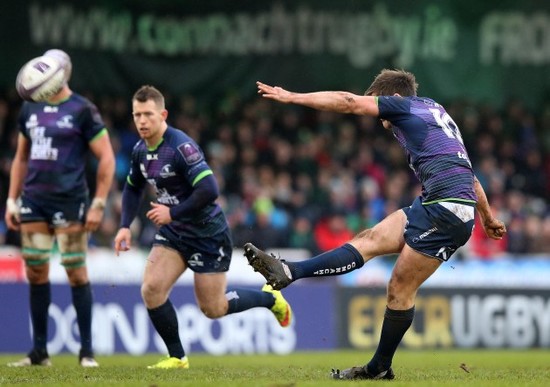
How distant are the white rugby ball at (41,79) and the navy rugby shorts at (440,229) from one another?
12.9 feet

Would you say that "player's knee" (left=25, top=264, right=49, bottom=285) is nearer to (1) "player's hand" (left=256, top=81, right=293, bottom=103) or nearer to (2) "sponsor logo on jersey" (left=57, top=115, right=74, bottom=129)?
(2) "sponsor logo on jersey" (left=57, top=115, right=74, bottom=129)

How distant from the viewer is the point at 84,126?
11719 mm

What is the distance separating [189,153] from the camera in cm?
1077

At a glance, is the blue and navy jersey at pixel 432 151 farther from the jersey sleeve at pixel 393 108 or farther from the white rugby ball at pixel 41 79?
the white rugby ball at pixel 41 79

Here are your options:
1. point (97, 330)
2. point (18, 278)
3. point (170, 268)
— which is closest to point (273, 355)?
point (97, 330)

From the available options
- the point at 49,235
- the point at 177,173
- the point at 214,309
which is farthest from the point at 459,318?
the point at 177,173

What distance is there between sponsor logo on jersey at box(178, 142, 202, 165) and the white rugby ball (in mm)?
1522

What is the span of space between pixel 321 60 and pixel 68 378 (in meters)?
13.3

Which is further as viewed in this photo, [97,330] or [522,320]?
[522,320]

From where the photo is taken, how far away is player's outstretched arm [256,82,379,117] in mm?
8961

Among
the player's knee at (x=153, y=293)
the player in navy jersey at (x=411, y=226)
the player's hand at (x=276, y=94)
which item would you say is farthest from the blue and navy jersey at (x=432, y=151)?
the player's knee at (x=153, y=293)

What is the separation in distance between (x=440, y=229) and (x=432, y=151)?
0.62m

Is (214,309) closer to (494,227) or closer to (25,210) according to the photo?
(25,210)

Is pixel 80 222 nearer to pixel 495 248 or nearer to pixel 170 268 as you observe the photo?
pixel 170 268
